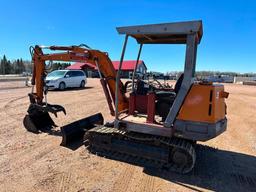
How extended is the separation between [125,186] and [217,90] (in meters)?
2.44

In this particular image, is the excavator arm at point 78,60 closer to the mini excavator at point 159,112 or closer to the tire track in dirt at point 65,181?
the mini excavator at point 159,112

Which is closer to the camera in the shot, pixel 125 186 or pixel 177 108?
pixel 125 186

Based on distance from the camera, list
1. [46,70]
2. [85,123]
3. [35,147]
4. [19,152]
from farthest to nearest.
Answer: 1. [46,70]
2. [85,123]
3. [35,147]
4. [19,152]

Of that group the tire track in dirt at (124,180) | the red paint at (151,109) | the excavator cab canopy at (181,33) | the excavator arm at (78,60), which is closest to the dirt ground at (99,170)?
the tire track in dirt at (124,180)

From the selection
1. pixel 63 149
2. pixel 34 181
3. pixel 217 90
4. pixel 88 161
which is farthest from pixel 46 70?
pixel 217 90

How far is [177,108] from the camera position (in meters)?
4.51

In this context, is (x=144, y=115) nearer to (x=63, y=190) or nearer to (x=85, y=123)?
(x=85, y=123)

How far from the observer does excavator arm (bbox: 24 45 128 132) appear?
18.5 feet

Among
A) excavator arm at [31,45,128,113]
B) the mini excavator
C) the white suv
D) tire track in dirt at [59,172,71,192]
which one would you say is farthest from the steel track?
the white suv

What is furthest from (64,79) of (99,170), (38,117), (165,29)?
(165,29)

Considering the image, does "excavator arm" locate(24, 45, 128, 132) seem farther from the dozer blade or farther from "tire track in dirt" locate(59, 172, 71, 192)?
"tire track in dirt" locate(59, 172, 71, 192)

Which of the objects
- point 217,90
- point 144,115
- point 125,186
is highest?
point 217,90

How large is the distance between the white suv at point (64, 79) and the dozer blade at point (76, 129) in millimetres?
12392

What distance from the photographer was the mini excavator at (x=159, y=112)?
4.39 metres
